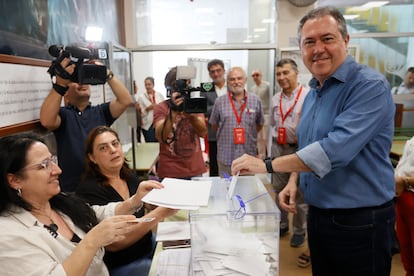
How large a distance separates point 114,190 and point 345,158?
3.64ft

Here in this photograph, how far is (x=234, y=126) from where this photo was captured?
9.46ft

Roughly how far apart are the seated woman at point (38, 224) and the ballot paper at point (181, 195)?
85 millimetres

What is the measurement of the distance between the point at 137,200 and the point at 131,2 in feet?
11.8

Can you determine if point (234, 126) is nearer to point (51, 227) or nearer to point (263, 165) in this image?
point (263, 165)

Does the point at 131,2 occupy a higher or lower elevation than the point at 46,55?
higher

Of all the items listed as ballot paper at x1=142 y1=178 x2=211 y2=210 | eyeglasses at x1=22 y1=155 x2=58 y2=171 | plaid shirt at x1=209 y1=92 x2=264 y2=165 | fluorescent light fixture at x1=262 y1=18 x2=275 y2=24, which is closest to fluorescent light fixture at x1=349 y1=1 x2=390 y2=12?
fluorescent light fixture at x1=262 y1=18 x2=275 y2=24

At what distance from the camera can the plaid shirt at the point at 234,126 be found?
2885 millimetres

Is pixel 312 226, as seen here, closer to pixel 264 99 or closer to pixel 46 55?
pixel 46 55

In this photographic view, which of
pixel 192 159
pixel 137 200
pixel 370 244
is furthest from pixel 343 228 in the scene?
pixel 192 159

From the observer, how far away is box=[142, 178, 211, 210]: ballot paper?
0.97m

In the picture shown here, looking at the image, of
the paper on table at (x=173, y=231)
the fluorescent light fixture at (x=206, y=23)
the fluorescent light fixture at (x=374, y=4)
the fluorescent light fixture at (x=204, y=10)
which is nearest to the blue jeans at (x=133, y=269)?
the paper on table at (x=173, y=231)

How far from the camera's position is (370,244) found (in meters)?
1.22

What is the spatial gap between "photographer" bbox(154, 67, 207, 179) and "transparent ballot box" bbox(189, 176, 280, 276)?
1.39m

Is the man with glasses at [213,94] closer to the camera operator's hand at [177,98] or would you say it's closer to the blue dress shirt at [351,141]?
the camera operator's hand at [177,98]
